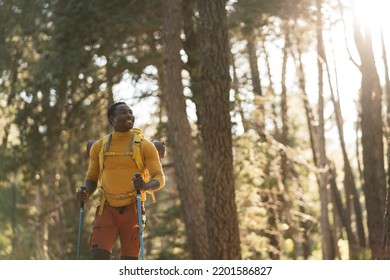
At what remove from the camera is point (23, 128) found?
48.3ft

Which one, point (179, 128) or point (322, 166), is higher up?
point (179, 128)

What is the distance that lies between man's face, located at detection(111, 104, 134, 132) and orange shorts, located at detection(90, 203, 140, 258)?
73cm

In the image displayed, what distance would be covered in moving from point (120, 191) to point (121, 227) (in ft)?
1.12

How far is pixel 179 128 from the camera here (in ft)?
42.0

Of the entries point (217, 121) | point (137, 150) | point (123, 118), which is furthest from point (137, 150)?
point (217, 121)

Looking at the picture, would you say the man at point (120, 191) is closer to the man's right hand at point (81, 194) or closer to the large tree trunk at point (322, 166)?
the man's right hand at point (81, 194)

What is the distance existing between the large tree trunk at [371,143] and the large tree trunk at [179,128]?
4.48 metres

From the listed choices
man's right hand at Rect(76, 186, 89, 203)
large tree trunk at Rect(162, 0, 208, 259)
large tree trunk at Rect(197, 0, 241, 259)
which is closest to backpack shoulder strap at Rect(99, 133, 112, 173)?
man's right hand at Rect(76, 186, 89, 203)

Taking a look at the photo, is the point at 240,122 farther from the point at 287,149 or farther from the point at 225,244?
the point at 225,244

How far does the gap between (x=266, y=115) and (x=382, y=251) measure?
30.2 ft

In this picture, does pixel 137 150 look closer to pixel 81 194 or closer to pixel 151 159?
pixel 151 159

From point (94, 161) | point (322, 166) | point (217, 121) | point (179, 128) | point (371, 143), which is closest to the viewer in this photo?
point (94, 161)

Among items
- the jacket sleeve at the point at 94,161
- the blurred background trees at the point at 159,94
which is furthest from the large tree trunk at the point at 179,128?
the jacket sleeve at the point at 94,161
